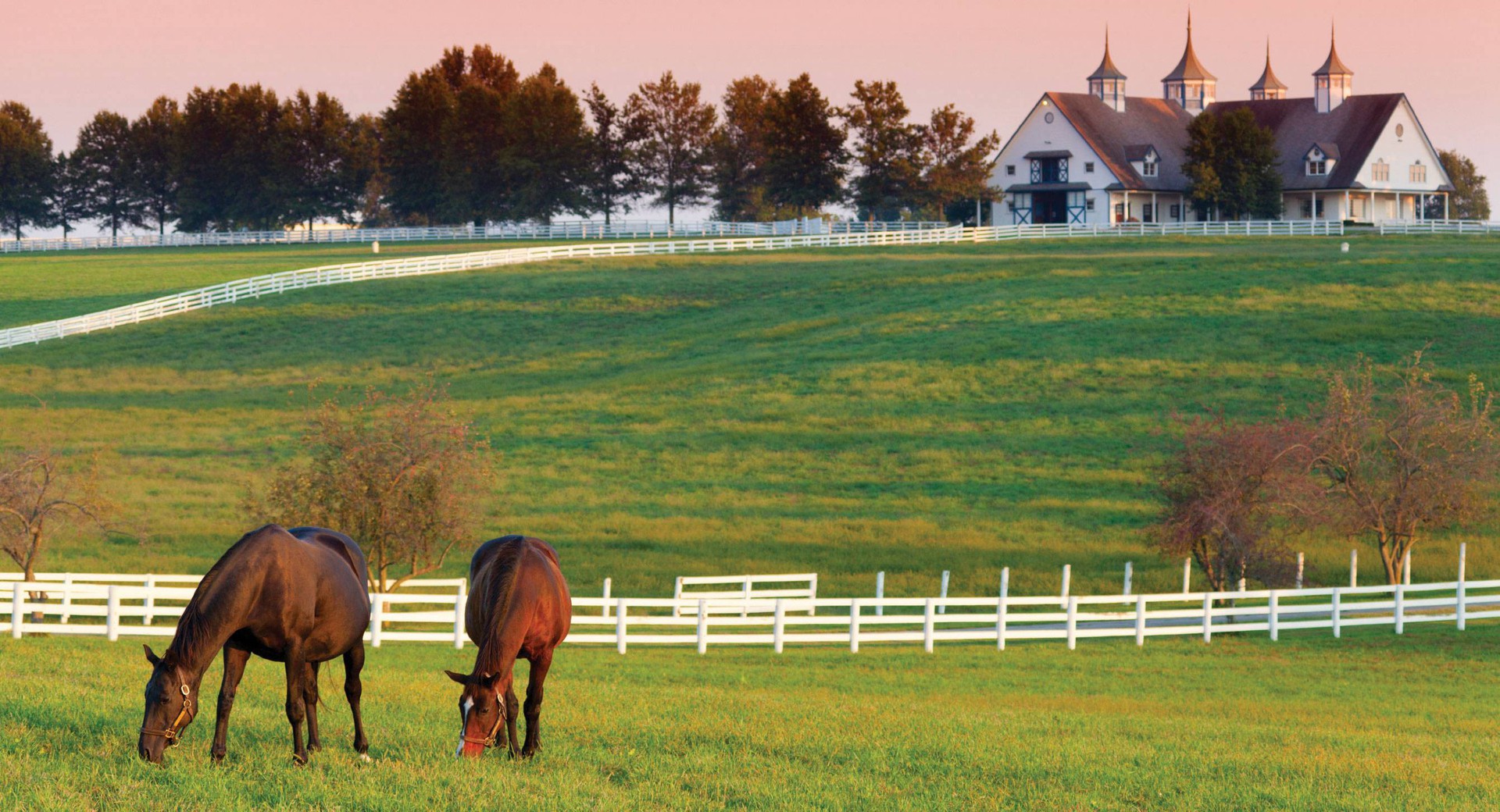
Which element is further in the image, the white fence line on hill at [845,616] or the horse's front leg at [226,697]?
the white fence line on hill at [845,616]

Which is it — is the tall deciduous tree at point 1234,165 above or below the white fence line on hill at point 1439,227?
above

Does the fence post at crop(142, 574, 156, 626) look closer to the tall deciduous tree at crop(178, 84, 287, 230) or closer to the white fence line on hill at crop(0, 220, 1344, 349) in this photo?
the white fence line on hill at crop(0, 220, 1344, 349)

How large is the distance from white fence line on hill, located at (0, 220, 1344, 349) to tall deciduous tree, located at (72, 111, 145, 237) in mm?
59830

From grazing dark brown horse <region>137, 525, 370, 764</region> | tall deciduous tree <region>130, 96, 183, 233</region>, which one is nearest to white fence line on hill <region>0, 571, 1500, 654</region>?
grazing dark brown horse <region>137, 525, 370, 764</region>

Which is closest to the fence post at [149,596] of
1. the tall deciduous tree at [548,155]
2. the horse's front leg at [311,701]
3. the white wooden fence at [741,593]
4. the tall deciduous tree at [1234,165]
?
the white wooden fence at [741,593]

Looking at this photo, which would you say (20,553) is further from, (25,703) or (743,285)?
(743,285)

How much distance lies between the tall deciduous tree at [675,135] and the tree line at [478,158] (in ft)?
0.40

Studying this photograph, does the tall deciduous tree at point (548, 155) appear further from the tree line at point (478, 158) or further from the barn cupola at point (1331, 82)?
the barn cupola at point (1331, 82)

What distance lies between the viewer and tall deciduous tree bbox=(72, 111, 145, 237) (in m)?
135

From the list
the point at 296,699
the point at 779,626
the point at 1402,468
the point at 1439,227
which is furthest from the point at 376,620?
the point at 1439,227

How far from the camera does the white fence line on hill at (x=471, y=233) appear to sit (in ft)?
333

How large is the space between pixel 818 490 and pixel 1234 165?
61116mm

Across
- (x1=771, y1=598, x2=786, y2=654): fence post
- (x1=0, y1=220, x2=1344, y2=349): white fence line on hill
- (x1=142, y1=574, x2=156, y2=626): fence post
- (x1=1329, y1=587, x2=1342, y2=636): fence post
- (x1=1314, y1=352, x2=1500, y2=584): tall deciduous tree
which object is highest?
(x1=0, y1=220, x2=1344, y2=349): white fence line on hill

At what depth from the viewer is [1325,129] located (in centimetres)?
9719
